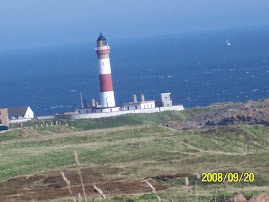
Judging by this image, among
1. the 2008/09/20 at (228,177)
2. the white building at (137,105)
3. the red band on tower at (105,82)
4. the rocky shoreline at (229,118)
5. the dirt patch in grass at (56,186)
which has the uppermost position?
the red band on tower at (105,82)

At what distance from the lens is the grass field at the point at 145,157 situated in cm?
3253

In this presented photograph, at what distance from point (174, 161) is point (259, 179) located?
9270mm

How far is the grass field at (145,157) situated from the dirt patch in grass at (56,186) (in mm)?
88

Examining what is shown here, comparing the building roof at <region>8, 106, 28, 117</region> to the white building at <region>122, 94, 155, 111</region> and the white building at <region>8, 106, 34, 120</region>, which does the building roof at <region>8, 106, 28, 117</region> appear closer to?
the white building at <region>8, 106, 34, 120</region>

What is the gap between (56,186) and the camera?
35281 mm

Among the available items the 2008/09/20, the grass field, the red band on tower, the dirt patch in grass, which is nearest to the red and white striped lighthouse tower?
the red band on tower

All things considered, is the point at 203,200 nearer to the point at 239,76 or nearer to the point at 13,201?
the point at 13,201

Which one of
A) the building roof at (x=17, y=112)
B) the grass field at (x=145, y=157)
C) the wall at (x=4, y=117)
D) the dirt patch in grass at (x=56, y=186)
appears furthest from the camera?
the building roof at (x=17, y=112)

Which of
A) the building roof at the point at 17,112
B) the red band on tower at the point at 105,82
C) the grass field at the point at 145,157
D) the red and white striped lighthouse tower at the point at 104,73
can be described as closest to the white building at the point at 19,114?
the building roof at the point at 17,112

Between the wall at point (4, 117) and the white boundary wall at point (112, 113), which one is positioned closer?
the wall at point (4, 117)

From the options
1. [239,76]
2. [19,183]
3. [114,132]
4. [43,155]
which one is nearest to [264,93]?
[239,76]

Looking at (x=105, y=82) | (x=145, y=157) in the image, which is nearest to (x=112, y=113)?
(x=105, y=82)

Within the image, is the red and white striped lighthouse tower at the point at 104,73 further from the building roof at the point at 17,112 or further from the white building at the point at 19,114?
the building roof at the point at 17,112

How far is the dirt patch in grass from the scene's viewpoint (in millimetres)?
31594
